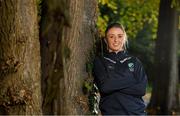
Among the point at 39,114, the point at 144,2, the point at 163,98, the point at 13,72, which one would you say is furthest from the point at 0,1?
the point at 144,2

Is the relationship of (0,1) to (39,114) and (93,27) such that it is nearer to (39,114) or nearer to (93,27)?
(39,114)

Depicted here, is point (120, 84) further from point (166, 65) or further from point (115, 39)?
point (166, 65)

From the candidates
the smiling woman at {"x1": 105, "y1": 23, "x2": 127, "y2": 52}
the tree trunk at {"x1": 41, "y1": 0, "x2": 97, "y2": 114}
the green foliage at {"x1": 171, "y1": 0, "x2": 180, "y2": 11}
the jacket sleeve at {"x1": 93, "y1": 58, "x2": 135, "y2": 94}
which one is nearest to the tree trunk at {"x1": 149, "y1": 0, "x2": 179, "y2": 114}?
the green foliage at {"x1": 171, "y1": 0, "x2": 180, "y2": 11}

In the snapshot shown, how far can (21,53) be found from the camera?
390 cm

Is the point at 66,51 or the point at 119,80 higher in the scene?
the point at 66,51

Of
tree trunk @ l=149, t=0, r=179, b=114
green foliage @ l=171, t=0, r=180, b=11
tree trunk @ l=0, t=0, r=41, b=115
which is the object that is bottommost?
tree trunk @ l=149, t=0, r=179, b=114

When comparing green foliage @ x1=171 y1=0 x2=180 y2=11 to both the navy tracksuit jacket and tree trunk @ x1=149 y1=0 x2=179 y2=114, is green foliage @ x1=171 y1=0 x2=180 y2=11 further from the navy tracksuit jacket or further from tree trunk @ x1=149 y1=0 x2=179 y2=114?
the navy tracksuit jacket

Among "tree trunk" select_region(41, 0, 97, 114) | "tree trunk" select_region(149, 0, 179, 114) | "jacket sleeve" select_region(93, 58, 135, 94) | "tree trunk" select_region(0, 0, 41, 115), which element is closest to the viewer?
"tree trunk" select_region(41, 0, 97, 114)

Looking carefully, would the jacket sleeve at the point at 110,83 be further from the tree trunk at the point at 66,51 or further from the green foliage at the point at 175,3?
the green foliage at the point at 175,3

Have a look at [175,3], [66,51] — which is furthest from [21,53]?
[175,3]

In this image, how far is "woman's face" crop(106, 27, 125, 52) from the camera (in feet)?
16.4

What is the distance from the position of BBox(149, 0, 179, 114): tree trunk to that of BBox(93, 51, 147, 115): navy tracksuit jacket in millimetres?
10492

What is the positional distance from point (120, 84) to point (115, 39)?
480 mm

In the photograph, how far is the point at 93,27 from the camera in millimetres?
5289
